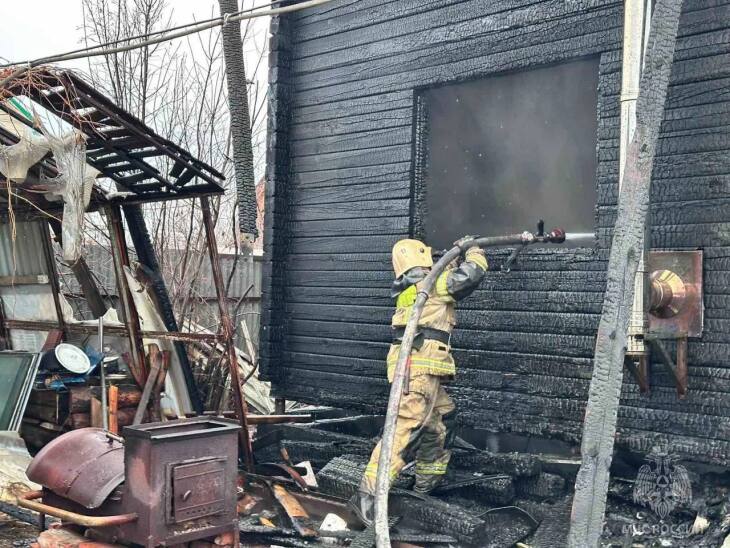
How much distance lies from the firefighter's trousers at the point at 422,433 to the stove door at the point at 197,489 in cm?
138

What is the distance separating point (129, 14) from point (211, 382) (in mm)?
8782

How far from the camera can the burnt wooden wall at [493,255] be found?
570 centimetres

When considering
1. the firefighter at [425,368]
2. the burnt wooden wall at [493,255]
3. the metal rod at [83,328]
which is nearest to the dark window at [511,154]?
the burnt wooden wall at [493,255]

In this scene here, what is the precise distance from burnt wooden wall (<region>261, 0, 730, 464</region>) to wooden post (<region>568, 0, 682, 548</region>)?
157 centimetres

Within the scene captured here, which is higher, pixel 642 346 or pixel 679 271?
pixel 679 271

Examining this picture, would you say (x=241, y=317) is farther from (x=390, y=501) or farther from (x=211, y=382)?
(x=390, y=501)

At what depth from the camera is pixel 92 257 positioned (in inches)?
547

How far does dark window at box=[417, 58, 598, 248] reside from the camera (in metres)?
7.50

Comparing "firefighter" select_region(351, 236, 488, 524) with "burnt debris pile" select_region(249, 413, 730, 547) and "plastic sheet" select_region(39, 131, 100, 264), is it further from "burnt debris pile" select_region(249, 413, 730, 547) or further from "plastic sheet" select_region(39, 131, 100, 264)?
"plastic sheet" select_region(39, 131, 100, 264)

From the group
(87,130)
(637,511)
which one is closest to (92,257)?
(87,130)

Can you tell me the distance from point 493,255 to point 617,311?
270cm

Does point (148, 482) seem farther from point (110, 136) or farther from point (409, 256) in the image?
point (110, 136)

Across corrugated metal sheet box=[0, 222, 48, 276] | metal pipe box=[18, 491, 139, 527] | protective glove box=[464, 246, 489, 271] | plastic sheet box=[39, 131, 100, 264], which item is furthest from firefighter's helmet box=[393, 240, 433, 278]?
corrugated metal sheet box=[0, 222, 48, 276]

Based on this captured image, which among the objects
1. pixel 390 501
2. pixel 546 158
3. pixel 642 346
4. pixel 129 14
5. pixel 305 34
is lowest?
pixel 390 501
